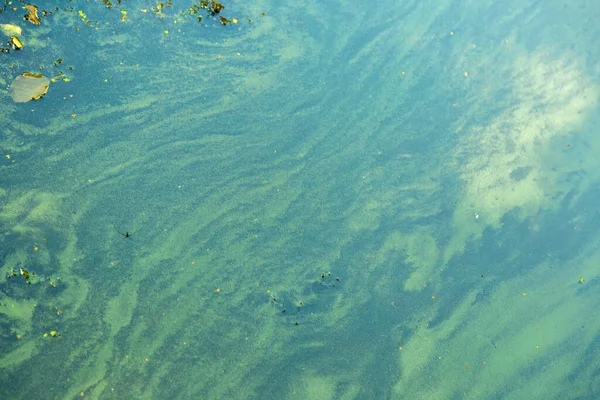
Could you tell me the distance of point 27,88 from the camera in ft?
7.93

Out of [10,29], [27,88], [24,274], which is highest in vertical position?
[10,29]

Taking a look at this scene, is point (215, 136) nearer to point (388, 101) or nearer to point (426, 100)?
point (388, 101)

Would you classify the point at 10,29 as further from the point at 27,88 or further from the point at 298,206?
the point at 298,206

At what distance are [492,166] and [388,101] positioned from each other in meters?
0.67

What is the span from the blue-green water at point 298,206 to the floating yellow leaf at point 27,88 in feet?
0.13

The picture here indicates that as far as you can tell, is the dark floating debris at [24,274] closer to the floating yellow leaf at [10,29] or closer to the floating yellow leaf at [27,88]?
the floating yellow leaf at [27,88]

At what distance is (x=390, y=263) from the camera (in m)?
2.46

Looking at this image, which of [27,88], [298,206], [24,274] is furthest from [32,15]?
[298,206]

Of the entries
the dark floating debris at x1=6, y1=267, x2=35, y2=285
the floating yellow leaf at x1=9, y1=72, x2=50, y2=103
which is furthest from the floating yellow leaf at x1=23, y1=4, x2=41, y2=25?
the dark floating debris at x1=6, y1=267, x2=35, y2=285

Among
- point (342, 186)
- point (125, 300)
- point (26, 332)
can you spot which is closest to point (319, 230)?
point (342, 186)

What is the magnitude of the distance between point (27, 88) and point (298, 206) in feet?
4.91

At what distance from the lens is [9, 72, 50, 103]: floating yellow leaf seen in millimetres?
2408

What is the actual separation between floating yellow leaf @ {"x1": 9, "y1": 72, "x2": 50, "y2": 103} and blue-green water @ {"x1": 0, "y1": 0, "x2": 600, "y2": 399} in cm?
4

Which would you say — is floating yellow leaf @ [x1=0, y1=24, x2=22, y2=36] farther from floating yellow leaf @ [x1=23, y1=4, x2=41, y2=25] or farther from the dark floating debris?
the dark floating debris
